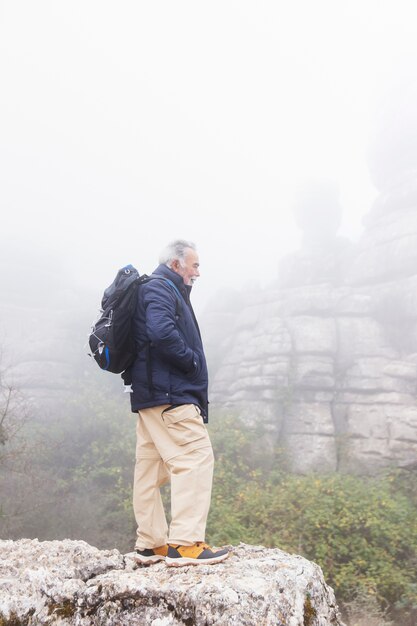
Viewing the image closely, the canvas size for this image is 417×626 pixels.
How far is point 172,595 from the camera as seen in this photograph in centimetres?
217

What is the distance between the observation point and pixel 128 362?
10.7ft

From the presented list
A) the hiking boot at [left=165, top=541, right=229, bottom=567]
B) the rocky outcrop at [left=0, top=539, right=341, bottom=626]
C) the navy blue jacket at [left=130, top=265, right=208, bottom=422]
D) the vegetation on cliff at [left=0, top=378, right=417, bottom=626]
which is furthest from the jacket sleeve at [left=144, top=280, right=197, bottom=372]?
the vegetation on cliff at [left=0, top=378, right=417, bottom=626]

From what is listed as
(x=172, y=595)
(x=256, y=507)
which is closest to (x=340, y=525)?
(x=256, y=507)

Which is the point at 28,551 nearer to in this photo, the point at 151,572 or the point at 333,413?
the point at 151,572

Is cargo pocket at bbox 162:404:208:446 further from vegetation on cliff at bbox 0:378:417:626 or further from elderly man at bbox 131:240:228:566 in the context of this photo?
vegetation on cliff at bbox 0:378:417:626

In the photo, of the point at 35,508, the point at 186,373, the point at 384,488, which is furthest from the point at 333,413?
the point at 186,373

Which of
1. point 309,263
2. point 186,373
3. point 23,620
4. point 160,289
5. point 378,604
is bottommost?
point 378,604

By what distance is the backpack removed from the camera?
10.4 feet

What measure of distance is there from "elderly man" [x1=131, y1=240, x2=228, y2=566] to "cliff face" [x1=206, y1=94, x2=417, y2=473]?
39.1 feet

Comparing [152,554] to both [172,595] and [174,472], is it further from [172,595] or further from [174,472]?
[172,595]

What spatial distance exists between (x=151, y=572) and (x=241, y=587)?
73 centimetres

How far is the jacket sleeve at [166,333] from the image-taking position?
9.95 feet

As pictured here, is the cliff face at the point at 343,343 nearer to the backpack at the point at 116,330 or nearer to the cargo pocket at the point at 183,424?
the cargo pocket at the point at 183,424

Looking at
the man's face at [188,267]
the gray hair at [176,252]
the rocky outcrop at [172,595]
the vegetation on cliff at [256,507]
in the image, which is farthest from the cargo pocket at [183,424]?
the vegetation on cliff at [256,507]
